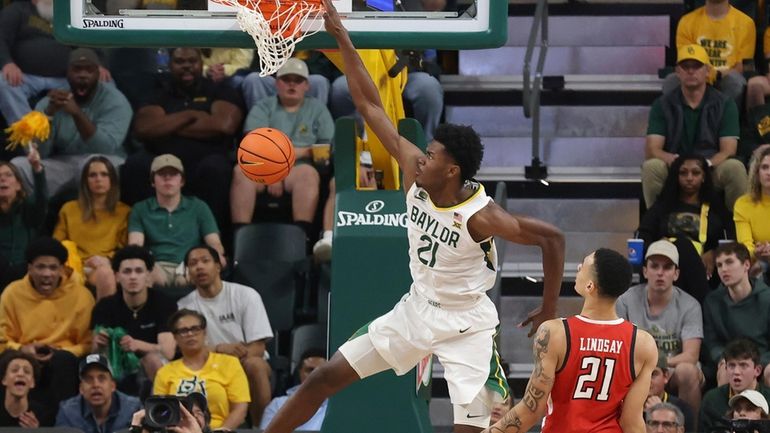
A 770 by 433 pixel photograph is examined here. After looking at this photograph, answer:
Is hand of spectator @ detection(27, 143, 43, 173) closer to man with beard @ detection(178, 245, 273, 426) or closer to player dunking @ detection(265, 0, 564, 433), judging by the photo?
man with beard @ detection(178, 245, 273, 426)

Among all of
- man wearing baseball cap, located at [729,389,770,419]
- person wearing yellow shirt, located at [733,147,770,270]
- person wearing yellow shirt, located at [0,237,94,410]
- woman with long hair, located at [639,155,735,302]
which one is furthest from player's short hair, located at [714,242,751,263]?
person wearing yellow shirt, located at [0,237,94,410]

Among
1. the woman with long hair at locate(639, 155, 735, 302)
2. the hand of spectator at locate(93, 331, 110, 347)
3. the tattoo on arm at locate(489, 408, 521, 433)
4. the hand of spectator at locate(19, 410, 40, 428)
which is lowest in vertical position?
the hand of spectator at locate(19, 410, 40, 428)

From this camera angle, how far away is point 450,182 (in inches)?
290

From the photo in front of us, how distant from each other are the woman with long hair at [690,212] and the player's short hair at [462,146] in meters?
3.97

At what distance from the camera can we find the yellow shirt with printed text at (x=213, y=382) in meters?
9.80

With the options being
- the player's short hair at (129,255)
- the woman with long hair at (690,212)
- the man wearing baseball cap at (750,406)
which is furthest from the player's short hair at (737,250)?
the player's short hair at (129,255)

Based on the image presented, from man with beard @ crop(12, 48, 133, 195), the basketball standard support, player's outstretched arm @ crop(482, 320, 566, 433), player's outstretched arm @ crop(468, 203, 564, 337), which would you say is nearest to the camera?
player's outstretched arm @ crop(482, 320, 566, 433)

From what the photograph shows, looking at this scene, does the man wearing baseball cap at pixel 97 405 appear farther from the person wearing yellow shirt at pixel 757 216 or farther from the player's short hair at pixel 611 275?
the person wearing yellow shirt at pixel 757 216

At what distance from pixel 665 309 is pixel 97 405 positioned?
3.63 metres

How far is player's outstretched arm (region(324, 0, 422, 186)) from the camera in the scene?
7.37 metres

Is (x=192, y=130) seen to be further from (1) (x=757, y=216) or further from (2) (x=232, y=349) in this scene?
(1) (x=757, y=216)

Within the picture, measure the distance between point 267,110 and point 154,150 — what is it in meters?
0.91

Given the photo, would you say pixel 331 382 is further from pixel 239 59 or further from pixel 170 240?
pixel 239 59

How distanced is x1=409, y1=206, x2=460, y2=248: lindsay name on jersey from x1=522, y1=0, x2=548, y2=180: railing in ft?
13.8
